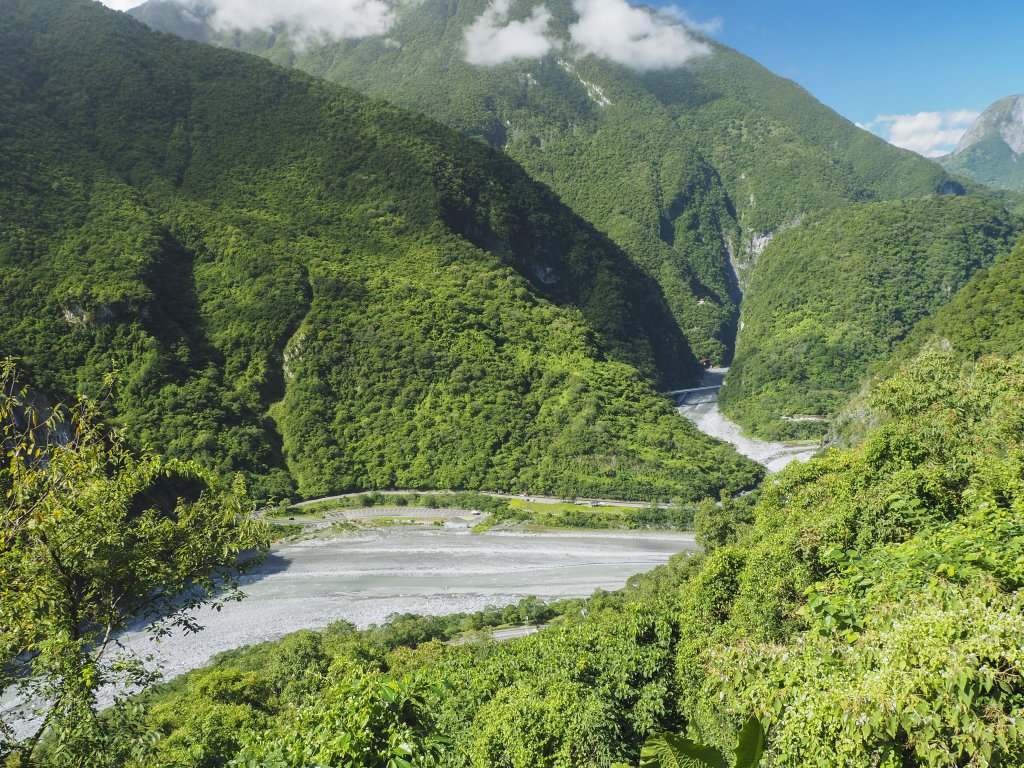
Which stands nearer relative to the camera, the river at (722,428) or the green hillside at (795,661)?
the green hillside at (795,661)

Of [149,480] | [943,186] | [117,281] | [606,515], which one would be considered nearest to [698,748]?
[149,480]

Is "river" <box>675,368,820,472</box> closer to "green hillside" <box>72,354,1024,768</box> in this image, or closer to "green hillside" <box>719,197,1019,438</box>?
"green hillside" <box>719,197,1019,438</box>

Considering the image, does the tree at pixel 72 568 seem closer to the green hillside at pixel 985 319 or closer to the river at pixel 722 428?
the green hillside at pixel 985 319

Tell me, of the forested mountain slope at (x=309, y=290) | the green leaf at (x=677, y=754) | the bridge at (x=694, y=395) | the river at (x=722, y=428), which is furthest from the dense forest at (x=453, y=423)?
the river at (x=722, y=428)

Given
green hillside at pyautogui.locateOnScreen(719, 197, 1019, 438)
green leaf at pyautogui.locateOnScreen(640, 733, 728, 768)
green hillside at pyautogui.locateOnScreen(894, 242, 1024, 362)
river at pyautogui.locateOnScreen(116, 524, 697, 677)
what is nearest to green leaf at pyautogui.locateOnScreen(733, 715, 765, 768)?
green leaf at pyautogui.locateOnScreen(640, 733, 728, 768)

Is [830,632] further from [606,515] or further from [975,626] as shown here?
[606,515]
